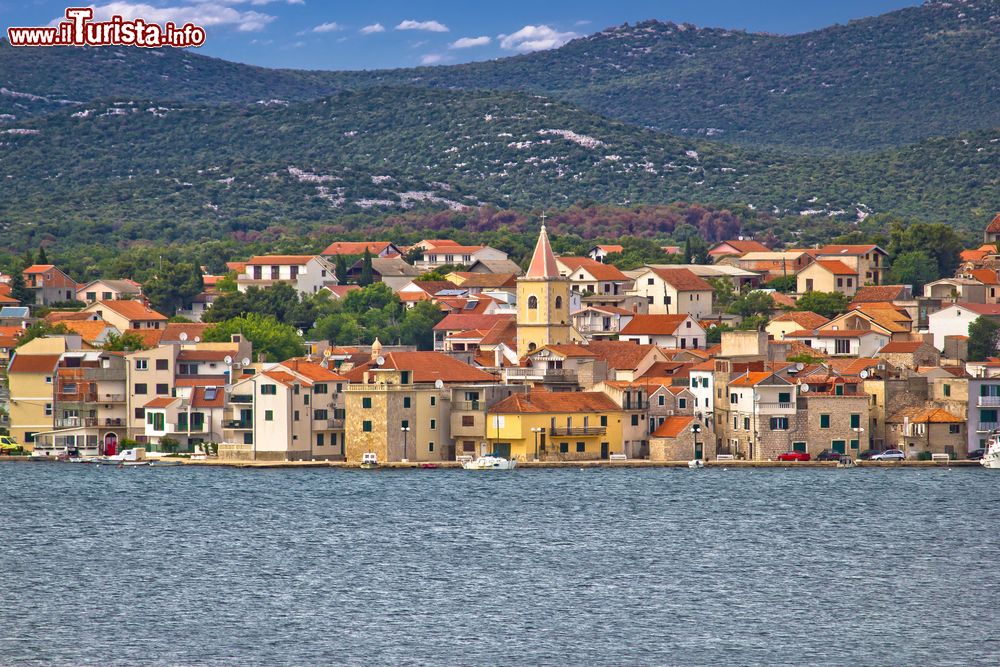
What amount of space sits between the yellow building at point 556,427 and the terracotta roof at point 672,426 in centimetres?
136

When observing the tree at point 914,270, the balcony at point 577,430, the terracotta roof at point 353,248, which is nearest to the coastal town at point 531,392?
the balcony at point 577,430

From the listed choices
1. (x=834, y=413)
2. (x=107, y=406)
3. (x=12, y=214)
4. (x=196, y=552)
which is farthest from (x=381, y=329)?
(x=12, y=214)

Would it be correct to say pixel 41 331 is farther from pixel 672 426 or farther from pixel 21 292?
pixel 672 426

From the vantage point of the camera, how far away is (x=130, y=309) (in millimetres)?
108000

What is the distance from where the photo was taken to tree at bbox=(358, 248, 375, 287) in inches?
5079

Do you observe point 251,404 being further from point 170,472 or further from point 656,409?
point 656,409

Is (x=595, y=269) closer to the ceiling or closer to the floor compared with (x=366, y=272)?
closer to the floor

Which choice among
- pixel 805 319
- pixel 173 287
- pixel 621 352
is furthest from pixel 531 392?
pixel 173 287

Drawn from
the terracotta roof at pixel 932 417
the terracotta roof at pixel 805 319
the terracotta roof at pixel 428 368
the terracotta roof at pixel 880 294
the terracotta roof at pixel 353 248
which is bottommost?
the terracotta roof at pixel 932 417

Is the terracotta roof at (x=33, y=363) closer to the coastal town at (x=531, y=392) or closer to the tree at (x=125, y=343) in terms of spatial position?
the coastal town at (x=531, y=392)

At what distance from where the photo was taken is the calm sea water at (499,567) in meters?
48.1

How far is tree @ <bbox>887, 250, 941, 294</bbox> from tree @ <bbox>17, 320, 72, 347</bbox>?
158 ft

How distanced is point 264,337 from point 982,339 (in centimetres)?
3046

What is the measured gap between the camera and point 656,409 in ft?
261
